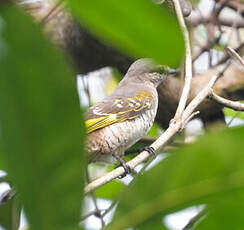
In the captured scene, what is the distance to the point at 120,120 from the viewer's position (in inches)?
163

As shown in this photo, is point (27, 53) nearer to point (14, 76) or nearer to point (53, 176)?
point (14, 76)

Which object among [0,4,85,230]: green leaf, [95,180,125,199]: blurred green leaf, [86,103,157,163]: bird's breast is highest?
[0,4,85,230]: green leaf

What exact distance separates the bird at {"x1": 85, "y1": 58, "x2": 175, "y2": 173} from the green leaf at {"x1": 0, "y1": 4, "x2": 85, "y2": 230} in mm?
2881

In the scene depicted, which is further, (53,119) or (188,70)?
(188,70)

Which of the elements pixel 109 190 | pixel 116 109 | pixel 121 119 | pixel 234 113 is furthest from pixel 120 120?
pixel 109 190

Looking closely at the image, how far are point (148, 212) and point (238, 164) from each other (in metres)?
0.15

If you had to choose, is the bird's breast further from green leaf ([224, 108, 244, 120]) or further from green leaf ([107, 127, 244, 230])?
green leaf ([107, 127, 244, 230])

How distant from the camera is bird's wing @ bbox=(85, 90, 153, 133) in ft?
12.9

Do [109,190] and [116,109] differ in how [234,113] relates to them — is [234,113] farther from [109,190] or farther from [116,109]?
[109,190]

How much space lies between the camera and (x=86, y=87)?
3.77m

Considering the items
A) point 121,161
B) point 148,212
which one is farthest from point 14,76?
point 121,161

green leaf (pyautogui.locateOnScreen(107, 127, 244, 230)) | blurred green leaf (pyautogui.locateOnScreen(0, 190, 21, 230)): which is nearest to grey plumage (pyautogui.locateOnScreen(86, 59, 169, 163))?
blurred green leaf (pyautogui.locateOnScreen(0, 190, 21, 230))

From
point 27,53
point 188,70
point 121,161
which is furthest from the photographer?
point 121,161

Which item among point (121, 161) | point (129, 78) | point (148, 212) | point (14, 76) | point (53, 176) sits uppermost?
point (14, 76)
